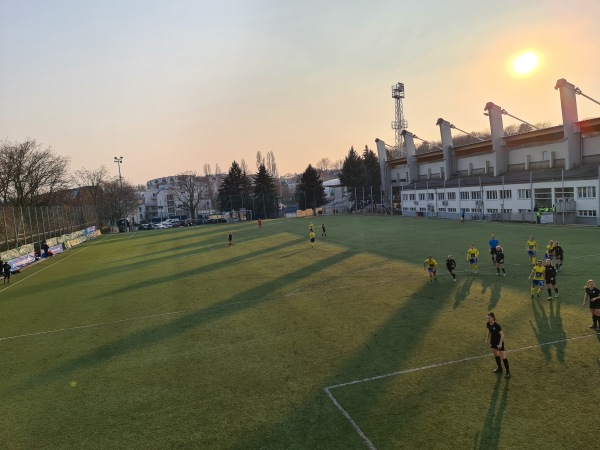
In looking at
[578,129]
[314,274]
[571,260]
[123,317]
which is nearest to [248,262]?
[314,274]

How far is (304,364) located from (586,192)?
1811 inches

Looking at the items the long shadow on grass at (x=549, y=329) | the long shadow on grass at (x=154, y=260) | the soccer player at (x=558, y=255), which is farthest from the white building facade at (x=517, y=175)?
the long shadow on grass at (x=549, y=329)

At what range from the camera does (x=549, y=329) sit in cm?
1307

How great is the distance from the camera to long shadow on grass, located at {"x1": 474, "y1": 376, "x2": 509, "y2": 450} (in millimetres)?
7649

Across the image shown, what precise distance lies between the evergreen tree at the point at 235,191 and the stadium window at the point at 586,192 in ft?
241

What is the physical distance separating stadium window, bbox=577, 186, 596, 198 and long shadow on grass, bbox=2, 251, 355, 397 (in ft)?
128

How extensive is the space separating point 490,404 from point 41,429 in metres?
10.2

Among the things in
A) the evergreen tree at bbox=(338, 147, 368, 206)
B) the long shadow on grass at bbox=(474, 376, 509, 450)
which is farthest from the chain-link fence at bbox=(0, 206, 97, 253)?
the evergreen tree at bbox=(338, 147, 368, 206)

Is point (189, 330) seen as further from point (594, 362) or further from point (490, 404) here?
point (594, 362)

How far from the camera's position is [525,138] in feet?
194

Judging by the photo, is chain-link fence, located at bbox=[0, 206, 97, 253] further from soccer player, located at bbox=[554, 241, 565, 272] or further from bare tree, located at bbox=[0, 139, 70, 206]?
soccer player, located at bbox=[554, 241, 565, 272]

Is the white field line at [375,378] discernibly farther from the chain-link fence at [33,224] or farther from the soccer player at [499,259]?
the chain-link fence at [33,224]

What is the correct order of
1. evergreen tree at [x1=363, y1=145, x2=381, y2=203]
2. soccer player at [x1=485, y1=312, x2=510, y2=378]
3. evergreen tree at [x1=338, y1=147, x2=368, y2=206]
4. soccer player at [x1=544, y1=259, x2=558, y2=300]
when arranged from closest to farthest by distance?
1. soccer player at [x1=485, y1=312, x2=510, y2=378]
2. soccer player at [x1=544, y1=259, x2=558, y2=300]
3. evergreen tree at [x1=338, y1=147, x2=368, y2=206]
4. evergreen tree at [x1=363, y1=145, x2=381, y2=203]

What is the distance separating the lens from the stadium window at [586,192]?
142 feet
